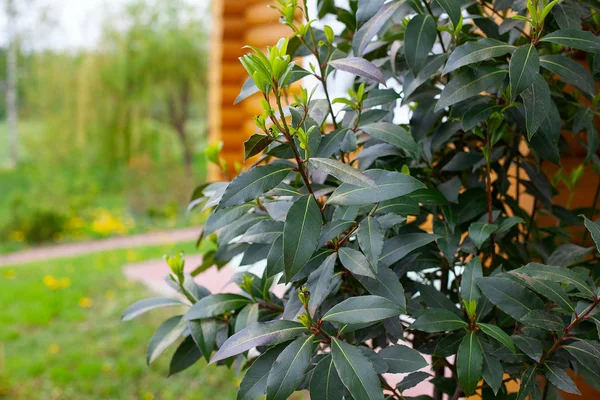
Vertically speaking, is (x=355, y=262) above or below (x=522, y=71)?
below

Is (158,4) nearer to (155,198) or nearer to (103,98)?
(103,98)

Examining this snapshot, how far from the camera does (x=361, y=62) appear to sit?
32.4 inches

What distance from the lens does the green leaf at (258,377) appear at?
2.44 feet

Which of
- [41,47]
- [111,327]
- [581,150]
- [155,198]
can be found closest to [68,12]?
[41,47]

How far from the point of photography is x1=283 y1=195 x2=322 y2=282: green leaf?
679 millimetres

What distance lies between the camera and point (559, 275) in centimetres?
75

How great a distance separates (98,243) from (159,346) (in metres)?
6.15

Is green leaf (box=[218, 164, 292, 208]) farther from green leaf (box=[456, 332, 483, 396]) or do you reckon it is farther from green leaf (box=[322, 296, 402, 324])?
green leaf (box=[456, 332, 483, 396])

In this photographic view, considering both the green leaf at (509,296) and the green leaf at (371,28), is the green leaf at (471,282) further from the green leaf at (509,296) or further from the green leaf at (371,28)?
the green leaf at (371,28)

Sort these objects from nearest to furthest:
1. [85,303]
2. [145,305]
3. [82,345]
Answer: [145,305]
[82,345]
[85,303]

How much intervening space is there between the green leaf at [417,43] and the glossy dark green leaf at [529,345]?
41 centimetres

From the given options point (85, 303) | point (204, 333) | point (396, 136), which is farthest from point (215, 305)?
point (85, 303)

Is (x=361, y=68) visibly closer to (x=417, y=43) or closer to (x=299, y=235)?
(x=417, y=43)

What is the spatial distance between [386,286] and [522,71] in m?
0.33
